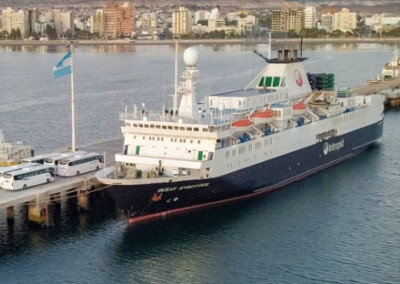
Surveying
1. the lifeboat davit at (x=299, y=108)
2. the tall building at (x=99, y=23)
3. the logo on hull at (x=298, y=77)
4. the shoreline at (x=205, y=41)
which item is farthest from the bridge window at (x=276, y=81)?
the tall building at (x=99, y=23)

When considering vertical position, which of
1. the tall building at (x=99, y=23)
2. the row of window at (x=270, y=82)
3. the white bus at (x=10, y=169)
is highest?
the tall building at (x=99, y=23)

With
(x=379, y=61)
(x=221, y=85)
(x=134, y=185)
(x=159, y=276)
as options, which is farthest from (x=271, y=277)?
(x=379, y=61)

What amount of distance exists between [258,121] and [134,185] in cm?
714

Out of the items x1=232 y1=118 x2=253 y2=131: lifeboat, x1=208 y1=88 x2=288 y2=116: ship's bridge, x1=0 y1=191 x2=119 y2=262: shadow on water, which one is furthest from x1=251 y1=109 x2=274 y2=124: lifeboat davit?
x1=0 y1=191 x2=119 y2=262: shadow on water

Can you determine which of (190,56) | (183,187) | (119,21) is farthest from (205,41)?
(183,187)

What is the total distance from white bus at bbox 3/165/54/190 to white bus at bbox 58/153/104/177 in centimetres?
68

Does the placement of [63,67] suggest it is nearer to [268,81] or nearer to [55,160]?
[55,160]

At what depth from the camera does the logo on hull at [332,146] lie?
33688 mm

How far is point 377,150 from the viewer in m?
39.0

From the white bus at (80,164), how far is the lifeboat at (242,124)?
5198 mm

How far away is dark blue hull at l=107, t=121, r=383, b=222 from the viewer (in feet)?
80.0

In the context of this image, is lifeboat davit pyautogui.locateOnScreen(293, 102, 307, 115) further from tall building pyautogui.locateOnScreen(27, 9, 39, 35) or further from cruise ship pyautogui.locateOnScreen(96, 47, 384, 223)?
tall building pyautogui.locateOnScreen(27, 9, 39, 35)

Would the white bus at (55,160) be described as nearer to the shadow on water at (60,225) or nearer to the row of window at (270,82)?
the shadow on water at (60,225)

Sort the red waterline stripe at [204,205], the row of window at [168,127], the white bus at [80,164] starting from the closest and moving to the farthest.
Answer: the red waterline stripe at [204,205], the row of window at [168,127], the white bus at [80,164]
